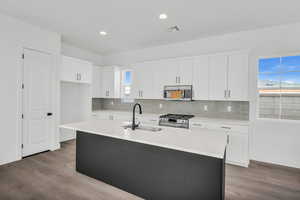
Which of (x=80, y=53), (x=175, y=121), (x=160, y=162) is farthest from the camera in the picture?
(x=80, y=53)

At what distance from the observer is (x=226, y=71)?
3416 mm

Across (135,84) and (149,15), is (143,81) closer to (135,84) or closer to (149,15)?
(135,84)

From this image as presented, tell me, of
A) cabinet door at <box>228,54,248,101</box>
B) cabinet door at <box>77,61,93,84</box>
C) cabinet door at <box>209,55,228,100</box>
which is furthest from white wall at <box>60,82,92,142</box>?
cabinet door at <box>228,54,248,101</box>

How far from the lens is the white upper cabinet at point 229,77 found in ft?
10.7

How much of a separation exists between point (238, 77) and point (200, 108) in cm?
116

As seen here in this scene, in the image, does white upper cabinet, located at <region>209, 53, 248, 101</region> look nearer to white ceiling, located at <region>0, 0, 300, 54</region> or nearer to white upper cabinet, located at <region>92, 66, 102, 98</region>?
white ceiling, located at <region>0, 0, 300, 54</region>

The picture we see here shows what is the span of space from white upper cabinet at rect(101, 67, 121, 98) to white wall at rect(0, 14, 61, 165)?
2.22 metres

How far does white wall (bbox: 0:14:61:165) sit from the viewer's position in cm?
292

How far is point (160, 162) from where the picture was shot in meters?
1.92

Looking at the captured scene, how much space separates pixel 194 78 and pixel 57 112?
352cm

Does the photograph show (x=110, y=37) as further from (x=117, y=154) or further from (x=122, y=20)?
(x=117, y=154)

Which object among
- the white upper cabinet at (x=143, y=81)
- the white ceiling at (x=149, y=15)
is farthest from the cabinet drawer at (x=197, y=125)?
the white ceiling at (x=149, y=15)

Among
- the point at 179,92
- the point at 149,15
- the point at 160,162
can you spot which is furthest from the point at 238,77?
the point at 160,162

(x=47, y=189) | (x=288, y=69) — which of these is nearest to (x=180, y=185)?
(x=47, y=189)
